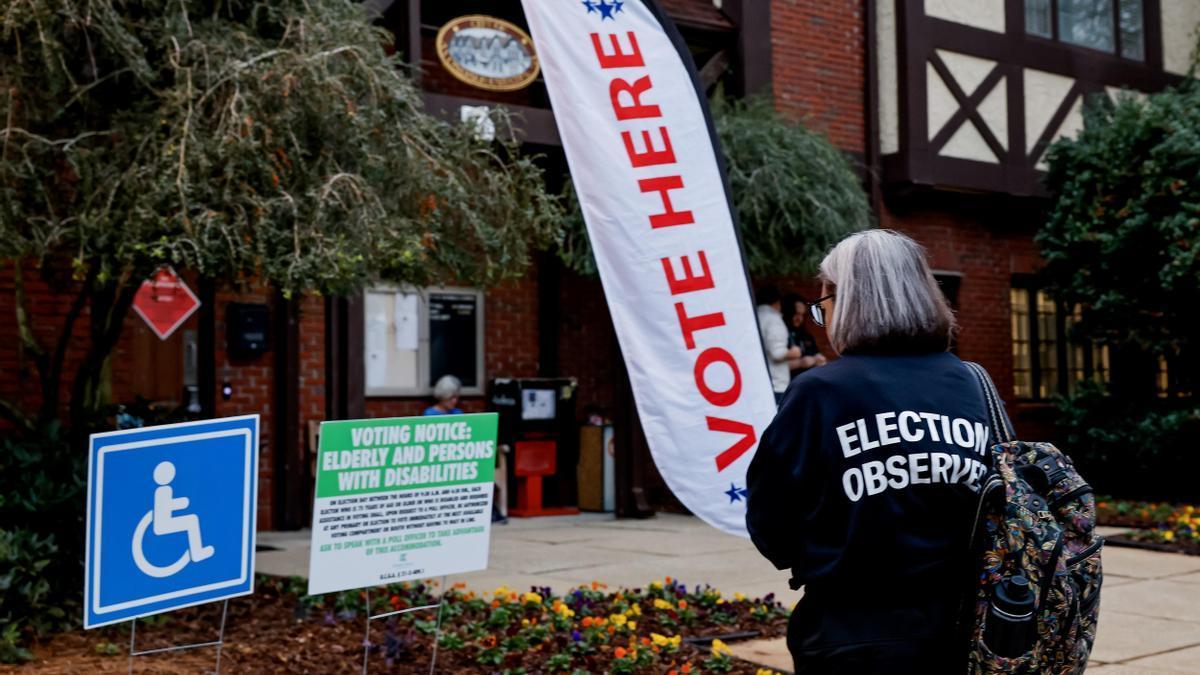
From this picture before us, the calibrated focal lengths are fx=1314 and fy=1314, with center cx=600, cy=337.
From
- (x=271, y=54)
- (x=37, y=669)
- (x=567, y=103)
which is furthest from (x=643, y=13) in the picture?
(x=37, y=669)

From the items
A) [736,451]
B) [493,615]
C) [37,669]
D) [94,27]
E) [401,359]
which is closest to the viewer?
[736,451]

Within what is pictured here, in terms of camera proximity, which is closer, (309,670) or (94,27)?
(309,670)

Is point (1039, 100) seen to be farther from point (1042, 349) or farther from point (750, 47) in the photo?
point (750, 47)

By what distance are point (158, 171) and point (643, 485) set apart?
666 cm

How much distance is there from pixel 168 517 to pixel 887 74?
1061 centimetres

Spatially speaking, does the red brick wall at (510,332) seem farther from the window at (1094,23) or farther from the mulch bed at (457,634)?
the window at (1094,23)

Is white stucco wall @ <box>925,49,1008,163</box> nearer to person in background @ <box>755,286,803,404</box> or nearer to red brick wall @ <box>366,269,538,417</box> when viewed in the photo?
person in background @ <box>755,286,803,404</box>

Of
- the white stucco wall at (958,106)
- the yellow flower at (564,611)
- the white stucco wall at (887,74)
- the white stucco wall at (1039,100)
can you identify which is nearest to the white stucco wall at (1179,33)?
the white stucco wall at (1039,100)

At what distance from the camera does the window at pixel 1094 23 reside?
1465 cm

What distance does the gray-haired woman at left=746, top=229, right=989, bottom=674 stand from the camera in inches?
102

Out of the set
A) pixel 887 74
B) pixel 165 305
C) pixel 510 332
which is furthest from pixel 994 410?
pixel 887 74

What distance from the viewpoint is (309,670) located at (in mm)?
5531

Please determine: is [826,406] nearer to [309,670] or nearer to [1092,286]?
[309,670]

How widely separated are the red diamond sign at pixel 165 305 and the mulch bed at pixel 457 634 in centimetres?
279
